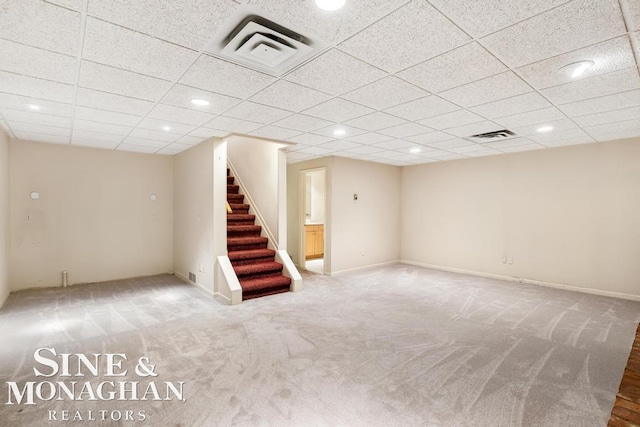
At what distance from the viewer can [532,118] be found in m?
3.60

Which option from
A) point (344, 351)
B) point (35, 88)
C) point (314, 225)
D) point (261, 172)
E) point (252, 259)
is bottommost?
point (344, 351)

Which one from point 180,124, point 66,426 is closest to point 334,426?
point 66,426

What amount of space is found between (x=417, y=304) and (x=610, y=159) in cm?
385

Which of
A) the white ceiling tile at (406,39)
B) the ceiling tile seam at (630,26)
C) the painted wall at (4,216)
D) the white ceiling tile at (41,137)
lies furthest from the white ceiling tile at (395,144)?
the painted wall at (4,216)

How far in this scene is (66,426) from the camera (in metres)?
1.88

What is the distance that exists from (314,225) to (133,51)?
20.2ft

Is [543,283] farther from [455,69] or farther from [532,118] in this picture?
[455,69]

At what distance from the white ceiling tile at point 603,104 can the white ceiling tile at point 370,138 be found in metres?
2.09

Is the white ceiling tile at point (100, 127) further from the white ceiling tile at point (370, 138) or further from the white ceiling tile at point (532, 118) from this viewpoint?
the white ceiling tile at point (532, 118)

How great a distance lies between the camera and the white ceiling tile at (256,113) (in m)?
3.22

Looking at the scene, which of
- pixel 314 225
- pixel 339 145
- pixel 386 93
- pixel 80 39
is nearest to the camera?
pixel 80 39

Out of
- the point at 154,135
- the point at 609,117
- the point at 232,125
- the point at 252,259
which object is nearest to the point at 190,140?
the point at 154,135

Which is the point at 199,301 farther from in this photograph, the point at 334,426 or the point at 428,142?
the point at 428,142

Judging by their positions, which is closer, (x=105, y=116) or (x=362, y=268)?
(x=105, y=116)
